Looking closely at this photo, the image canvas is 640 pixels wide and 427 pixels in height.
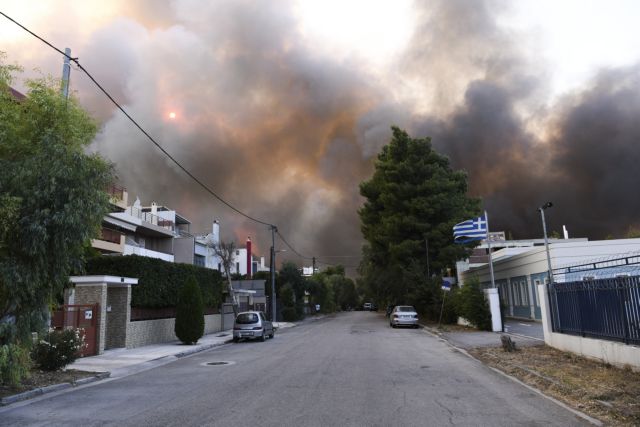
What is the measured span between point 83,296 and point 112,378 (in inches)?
296

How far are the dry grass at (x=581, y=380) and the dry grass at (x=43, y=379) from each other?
→ 36.6 feet

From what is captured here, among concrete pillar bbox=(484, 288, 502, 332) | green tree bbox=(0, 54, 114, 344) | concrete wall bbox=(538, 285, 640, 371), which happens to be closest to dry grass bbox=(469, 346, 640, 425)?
concrete wall bbox=(538, 285, 640, 371)

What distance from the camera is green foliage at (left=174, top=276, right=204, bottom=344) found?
23469 mm

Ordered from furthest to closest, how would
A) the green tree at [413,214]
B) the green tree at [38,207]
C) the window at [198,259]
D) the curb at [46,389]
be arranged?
the window at [198,259], the green tree at [413,214], the curb at [46,389], the green tree at [38,207]

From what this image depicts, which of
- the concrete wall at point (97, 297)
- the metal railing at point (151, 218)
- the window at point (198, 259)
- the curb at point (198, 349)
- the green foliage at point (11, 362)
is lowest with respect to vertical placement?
the curb at point (198, 349)

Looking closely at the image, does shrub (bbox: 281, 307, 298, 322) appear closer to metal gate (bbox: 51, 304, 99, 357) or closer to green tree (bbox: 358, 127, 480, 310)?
green tree (bbox: 358, 127, 480, 310)

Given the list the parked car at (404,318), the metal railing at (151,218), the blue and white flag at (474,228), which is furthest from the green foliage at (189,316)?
the metal railing at (151,218)

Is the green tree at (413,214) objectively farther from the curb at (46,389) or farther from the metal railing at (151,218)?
the curb at (46,389)

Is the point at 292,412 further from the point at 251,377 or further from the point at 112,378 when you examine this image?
the point at 112,378

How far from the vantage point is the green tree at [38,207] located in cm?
941

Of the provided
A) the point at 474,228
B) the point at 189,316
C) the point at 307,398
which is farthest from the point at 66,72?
the point at 474,228

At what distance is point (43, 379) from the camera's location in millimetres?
12164

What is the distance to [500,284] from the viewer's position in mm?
43969

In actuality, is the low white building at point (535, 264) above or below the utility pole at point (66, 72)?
below
